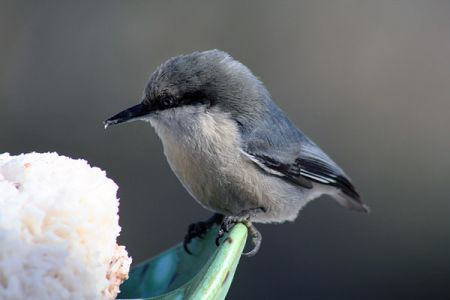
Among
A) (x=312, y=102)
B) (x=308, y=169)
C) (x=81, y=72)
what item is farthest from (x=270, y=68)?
(x=308, y=169)

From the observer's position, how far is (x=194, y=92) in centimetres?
218

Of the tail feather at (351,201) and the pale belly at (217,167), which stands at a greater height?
the pale belly at (217,167)

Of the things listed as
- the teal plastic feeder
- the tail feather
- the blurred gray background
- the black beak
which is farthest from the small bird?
the blurred gray background

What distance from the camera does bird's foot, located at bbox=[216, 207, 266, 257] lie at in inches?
70.6

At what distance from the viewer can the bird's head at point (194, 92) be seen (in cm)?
214

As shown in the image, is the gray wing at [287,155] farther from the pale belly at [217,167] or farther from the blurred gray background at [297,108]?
the blurred gray background at [297,108]

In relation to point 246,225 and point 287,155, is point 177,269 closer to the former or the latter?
point 246,225

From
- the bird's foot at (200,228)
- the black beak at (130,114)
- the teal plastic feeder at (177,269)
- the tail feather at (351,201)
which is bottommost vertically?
the tail feather at (351,201)

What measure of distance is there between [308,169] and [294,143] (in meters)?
0.11

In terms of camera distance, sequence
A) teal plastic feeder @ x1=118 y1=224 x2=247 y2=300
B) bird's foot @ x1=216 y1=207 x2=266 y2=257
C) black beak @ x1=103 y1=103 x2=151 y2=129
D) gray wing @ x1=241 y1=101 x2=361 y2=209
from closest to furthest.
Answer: teal plastic feeder @ x1=118 y1=224 x2=247 y2=300 < bird's foot @ x1=216 y1=207 x2=266 y2=257 < black beak @ x1=103 y1=103 x2=151 y2=129 < gray wing @ x1=241 y1=101 x2=361 y2=209

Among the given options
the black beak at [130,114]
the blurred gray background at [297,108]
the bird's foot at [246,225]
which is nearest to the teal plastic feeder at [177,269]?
the bird's foot at [246,225]

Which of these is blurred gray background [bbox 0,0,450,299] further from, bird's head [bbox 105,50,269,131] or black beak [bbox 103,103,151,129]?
black beak [bbox 103,103,151,129]

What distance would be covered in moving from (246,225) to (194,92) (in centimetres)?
61

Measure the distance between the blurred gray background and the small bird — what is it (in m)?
1.46
